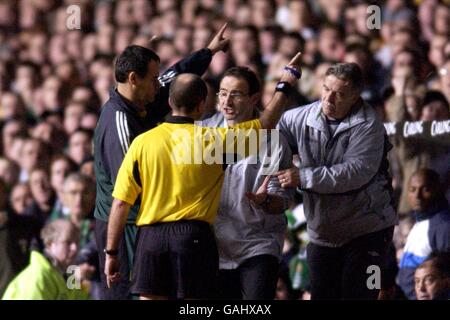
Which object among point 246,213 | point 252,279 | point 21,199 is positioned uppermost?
point 246,213

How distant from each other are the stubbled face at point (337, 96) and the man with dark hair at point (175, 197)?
2.17 feet

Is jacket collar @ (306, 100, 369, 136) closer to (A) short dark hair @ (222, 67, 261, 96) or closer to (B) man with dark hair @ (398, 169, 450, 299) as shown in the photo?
(A) short dark hair @ (222, 67, 261, 96)

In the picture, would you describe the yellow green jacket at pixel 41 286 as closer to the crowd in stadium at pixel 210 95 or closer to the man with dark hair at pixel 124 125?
the crowd in stadium at pixel 210 95

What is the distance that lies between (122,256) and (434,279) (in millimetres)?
2131

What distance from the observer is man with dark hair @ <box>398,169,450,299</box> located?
32.5 ft

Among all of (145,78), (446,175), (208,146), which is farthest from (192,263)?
(446,175)

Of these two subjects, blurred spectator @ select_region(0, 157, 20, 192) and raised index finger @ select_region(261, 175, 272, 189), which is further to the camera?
blurred spectator @ select_region(0, 157, 20, 192)

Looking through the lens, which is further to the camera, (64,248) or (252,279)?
(64,248)

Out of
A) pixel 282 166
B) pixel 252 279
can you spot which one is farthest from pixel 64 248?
pixel 282 166

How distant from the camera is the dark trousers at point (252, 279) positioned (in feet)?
27.8

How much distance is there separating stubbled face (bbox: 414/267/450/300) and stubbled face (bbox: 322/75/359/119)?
1.55 metres

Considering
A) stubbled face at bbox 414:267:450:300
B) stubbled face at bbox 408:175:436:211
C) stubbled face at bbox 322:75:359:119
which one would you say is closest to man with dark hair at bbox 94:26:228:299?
stubbled face at bbox 322:75:359:119

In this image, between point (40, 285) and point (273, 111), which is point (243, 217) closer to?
point (273, 111)

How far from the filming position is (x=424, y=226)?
1000 centimetres
